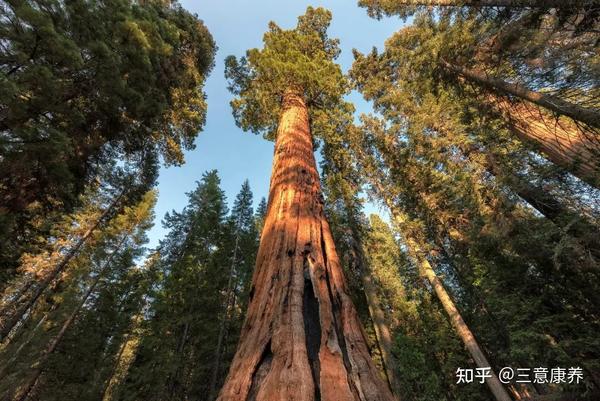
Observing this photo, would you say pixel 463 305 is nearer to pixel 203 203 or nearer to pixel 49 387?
pixel 203 203

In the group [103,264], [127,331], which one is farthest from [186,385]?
[103,264]

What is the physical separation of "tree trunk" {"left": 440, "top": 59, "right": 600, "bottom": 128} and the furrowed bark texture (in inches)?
208

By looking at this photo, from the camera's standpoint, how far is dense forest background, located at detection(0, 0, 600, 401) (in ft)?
19.3

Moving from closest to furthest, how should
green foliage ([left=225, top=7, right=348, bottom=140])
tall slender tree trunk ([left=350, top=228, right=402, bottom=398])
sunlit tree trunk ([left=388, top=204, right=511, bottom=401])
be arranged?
green foliage ([left=225, top=7, right=348, bottom=140]), tall slender tree trunk ([left=350, top=228, right=402, bottom=398]), sunlit tree trunk ([left=388, top=204, right=511, bottom=401])

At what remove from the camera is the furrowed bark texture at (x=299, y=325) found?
1.47m

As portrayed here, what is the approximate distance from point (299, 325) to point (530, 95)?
23.7 ft

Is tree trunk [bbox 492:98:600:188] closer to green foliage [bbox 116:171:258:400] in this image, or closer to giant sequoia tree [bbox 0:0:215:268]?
giant sequoia tree [bbox 0:0:215:268]

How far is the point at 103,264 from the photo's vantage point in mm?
16375

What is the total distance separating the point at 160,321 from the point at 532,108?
1524 cm

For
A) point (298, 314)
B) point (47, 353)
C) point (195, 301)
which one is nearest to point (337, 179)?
point (195, 301)

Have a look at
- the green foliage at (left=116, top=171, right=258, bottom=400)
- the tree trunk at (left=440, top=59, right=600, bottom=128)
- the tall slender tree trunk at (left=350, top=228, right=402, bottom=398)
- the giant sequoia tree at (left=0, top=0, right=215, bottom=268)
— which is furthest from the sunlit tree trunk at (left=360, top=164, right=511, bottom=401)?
the giant sequoia tree at (left=0, top=0, right=215, bottom=268)

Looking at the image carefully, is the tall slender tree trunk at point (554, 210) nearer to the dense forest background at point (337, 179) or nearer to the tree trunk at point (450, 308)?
the dense forest background at point (337, 179)

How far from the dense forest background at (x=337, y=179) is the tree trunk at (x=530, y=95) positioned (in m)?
0.04

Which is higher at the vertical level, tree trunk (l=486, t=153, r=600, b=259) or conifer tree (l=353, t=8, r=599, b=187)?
conifer tree (l=353, t=8, r=599, b=187)
